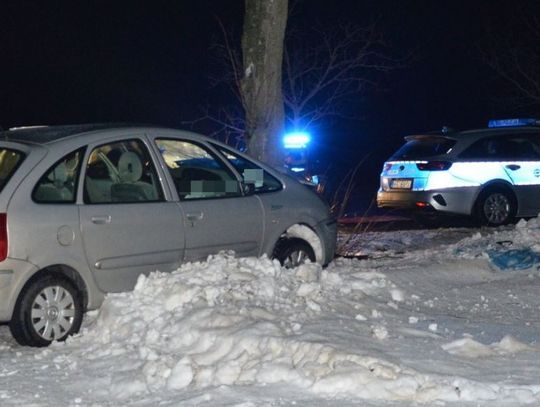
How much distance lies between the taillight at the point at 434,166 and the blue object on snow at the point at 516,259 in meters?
4.48

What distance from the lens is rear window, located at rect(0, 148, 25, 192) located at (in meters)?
6.09

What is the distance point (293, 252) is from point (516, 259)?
2.37 meters

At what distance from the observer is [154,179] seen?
6.90 m

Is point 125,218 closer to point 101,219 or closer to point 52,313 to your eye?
point 101,219

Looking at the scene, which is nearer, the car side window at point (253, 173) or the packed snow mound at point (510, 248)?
the car side window at point (253, 173)

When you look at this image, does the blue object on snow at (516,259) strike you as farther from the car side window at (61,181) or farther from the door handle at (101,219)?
the car side window at (61,181)

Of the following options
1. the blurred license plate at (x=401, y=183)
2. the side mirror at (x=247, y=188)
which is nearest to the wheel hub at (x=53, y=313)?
the side mirror at (x=247, y=188)

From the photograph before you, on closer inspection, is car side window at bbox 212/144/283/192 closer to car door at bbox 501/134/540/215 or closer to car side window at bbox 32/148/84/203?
car side window at bbox 32/148/84/203

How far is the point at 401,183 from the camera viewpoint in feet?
A: 44.5

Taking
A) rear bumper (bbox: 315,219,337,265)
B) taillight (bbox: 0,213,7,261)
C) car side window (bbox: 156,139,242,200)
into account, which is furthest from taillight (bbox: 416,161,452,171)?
taillight (bbox: 0,213,7,261)

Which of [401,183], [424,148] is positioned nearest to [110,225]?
[401,183]

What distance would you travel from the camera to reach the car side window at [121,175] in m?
6.52

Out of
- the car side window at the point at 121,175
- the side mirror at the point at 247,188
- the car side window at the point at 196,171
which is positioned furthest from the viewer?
the side mirror at the point at 247,188

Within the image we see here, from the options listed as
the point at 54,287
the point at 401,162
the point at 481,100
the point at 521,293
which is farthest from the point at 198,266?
the point at 481,100
